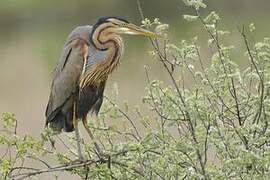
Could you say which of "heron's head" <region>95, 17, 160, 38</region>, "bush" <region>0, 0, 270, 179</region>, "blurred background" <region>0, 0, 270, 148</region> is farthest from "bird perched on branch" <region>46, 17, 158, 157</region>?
"blurred background" <region>0, 0, 270, 148</region>

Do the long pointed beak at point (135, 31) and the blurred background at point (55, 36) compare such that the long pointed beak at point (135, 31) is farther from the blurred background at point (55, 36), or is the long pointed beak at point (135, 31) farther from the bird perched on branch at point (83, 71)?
the blurred background at point (55, 36)

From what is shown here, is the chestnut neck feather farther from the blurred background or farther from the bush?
the blurred background

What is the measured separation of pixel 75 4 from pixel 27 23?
71 centimetres

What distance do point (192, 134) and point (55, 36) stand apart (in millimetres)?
8239

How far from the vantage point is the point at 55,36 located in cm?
1132

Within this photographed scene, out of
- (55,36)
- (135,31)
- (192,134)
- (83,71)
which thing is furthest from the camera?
(55,36)

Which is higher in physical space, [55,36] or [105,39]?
[55,36]

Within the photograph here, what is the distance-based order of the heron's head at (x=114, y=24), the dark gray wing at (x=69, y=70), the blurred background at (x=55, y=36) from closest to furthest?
the heron's head at (x=114, y=24) < the dark gray wing at (x=69, y=70) < the blurred background at (x=55, y=36)

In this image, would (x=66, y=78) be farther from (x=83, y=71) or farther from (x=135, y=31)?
(x=135, y=31)

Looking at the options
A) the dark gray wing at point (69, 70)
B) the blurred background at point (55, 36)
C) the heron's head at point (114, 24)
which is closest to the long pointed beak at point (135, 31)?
the heron's head at point (114, 24)

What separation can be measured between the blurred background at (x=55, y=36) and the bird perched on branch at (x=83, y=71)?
83.2 inches

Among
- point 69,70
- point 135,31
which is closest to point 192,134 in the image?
point 135,31

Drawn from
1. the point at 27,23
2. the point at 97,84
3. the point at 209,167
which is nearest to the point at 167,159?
the point at 209,167

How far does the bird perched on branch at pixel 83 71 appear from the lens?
3.79m
